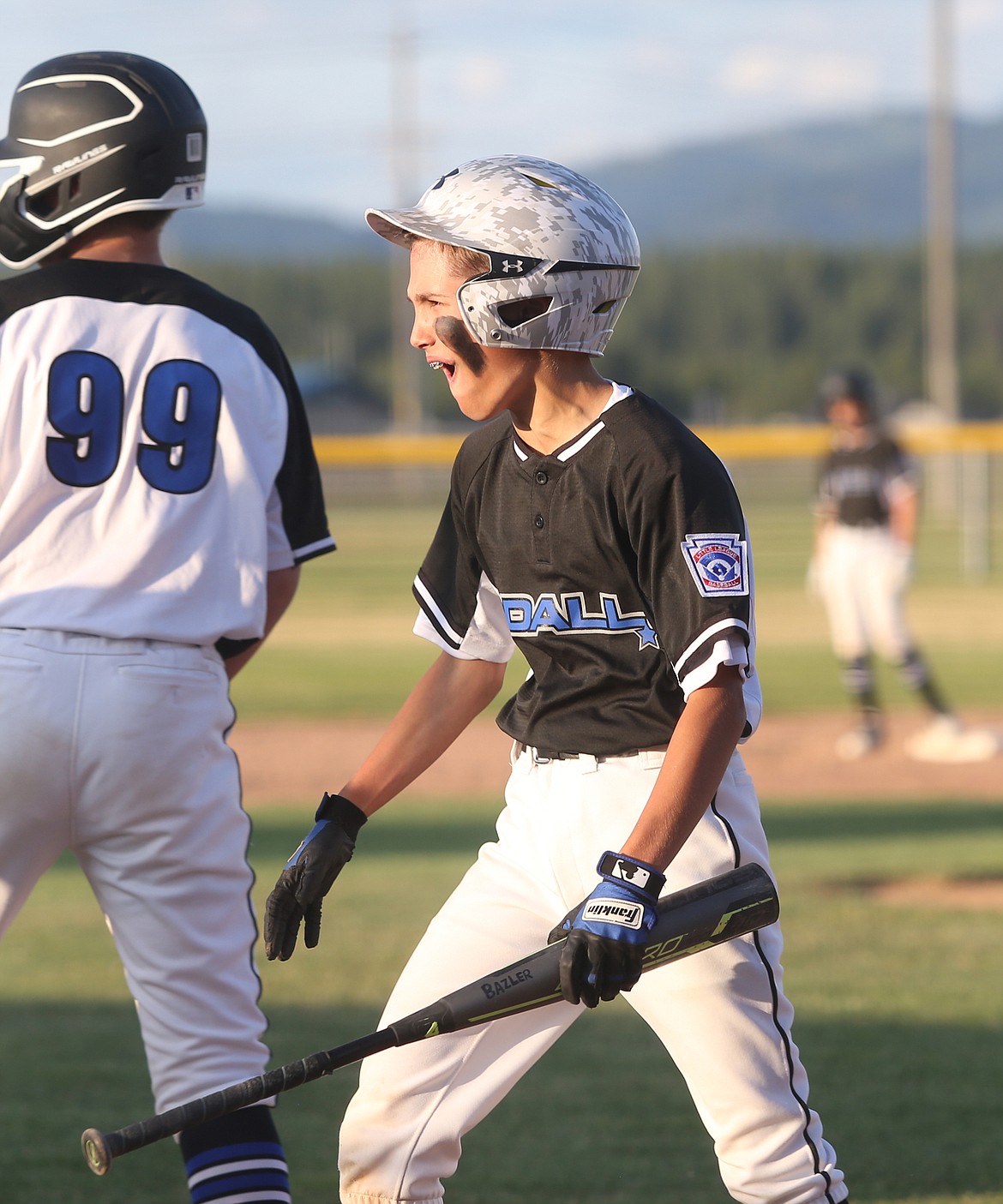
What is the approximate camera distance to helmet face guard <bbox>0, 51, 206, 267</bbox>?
140 inches

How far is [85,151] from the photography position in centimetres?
356

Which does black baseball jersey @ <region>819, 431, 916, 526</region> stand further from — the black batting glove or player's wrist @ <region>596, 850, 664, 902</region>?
player's wrist @ <region>596, 850, 664, 902</region>

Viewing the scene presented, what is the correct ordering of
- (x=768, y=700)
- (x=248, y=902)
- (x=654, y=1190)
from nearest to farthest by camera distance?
1. (x=248, y=902)
2. (x=654, y=1190)
3. (x=768, y=700)

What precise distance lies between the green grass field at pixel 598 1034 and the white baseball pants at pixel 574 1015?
112cm

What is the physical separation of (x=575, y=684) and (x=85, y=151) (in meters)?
1.53

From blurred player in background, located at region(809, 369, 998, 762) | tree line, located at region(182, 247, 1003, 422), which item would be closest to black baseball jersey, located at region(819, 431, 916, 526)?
blurred player in background, located at region(809, 369, 998, 762)

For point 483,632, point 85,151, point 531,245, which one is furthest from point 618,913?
point 85,151

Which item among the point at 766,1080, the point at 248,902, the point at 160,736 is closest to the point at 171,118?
the point at 160,736

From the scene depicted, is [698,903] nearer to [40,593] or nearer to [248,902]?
[248,902]

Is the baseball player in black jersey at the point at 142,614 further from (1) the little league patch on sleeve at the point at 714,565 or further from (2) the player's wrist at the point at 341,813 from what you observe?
(1) the little league patch on sleeve at the point at 714,565

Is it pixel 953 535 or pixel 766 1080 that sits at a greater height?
pixel 766 1080

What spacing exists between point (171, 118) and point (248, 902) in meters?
1.64

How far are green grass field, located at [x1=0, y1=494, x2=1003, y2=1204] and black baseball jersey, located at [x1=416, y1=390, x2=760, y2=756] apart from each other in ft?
5.03

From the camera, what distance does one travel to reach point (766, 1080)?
2928 mm
